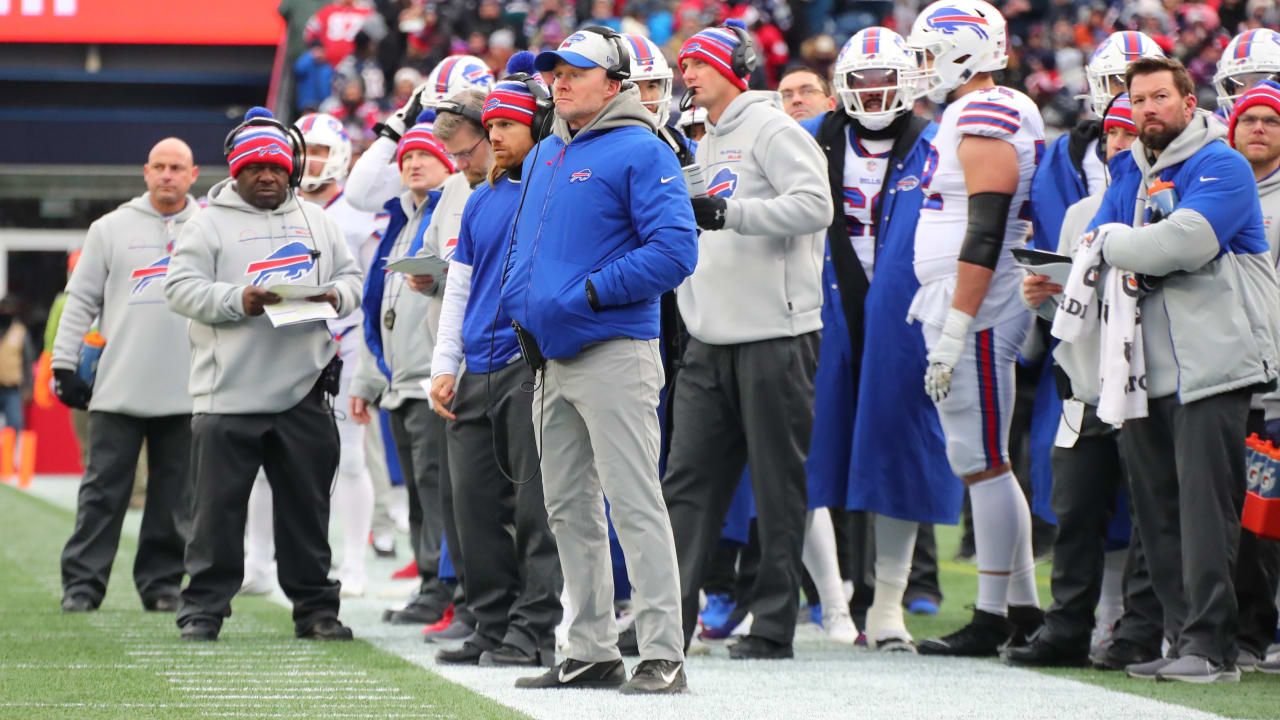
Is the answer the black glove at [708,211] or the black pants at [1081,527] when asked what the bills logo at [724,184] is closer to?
the black glove at [708,211]

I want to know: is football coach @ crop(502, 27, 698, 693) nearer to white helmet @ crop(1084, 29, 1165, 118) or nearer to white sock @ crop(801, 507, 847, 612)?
white sock @ crop(801, 507, 847, 612)

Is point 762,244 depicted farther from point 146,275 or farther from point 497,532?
point 146,275

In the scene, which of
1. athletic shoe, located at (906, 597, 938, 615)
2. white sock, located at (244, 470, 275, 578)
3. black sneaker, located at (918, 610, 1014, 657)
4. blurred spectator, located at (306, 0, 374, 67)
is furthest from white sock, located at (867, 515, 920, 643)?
blurred spectator, located at (306, 0, 374, 67)

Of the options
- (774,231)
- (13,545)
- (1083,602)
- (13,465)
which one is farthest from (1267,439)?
(13,465)

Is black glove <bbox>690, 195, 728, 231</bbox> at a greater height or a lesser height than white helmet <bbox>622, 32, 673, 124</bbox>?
lesser

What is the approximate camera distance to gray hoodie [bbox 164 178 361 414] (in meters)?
6.97

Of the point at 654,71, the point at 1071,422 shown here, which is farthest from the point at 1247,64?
the point at 654,71

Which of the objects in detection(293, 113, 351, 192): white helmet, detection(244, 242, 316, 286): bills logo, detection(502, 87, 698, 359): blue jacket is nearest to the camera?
detection(502, 87, 698, 359): blue jacket

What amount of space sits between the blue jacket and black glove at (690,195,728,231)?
516 mm

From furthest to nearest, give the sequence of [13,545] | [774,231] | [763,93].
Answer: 1. [13,545]
2. [763,93]
3. [774,231]

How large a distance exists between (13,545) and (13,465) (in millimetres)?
9175

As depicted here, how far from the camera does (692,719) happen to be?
4789 mm

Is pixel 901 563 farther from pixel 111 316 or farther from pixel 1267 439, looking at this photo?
pixel 111 316

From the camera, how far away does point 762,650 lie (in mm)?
6438
